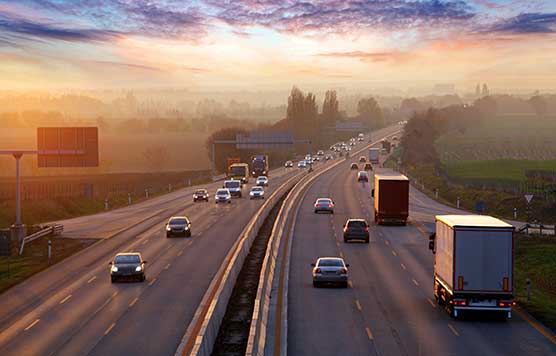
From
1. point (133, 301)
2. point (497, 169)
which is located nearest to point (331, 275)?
point (133, 301)

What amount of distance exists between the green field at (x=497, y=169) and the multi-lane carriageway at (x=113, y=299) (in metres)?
Answer: 60.0

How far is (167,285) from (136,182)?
4355 inches

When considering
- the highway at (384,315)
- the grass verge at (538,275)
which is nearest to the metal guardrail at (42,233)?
the highway at (384,315)

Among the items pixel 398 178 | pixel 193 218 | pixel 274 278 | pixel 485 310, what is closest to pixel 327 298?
pixel 274 278

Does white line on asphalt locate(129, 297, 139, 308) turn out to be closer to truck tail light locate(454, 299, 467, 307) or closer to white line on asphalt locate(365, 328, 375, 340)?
white line on asphalt locate(365, 328, 375, 340)

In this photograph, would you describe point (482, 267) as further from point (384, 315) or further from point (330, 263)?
point (330, 263)

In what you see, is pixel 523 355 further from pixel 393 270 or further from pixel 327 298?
pixel 393 270

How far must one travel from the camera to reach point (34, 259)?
4478 cm

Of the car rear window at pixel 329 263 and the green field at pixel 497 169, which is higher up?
the green field at pixel 497 169

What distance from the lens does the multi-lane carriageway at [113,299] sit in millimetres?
22906

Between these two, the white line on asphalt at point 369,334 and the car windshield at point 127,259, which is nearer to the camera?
the white line on asphalt at point 369,334

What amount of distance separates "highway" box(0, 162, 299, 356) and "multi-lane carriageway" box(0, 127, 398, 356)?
28 mm

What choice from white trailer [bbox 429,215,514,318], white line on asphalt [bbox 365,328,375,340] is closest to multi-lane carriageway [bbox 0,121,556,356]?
white line on asphalt [bbox 365,328,375,340]

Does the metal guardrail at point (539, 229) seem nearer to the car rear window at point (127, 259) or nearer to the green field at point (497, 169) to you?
the car rear window at point (127, 259)
